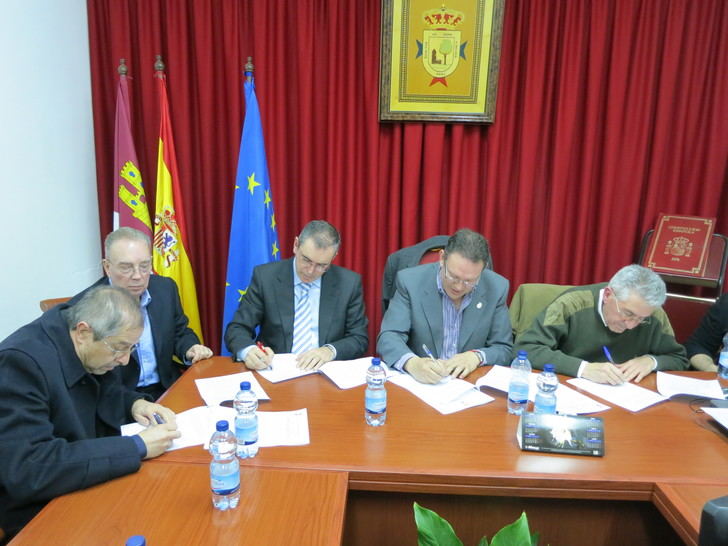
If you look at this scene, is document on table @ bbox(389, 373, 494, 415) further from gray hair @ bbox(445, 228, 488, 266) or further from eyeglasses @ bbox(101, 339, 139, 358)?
eyeglasses @ bbox(101, 339, 139, 358)

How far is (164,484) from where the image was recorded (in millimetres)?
1180

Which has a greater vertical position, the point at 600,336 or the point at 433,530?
the point at 600,336

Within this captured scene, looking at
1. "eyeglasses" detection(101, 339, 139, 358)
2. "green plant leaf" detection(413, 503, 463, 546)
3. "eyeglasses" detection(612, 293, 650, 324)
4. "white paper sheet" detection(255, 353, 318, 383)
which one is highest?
"eyeglasses" detection(101, 339, 139, 358)

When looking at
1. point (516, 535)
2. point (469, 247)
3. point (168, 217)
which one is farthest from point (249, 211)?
point (516, 535)

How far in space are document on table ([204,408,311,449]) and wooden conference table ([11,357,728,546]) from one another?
1.4 inches

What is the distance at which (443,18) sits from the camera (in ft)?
9.80

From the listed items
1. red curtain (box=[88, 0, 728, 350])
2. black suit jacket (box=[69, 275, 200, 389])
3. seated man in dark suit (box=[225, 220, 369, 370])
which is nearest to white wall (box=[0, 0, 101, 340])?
red curtain (box=[88, 0, 728, 350])

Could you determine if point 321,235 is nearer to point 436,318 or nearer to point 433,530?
point 436,318

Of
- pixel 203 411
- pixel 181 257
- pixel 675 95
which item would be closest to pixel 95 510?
pixel 203 411

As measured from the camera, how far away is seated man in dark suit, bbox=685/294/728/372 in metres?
2.40

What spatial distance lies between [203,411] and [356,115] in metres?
2.27

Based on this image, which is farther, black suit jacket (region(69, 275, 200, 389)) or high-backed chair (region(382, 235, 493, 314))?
high-backed chair (region(382, 235, 493, 314))

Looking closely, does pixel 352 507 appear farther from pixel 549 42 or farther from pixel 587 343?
pixel 549 42

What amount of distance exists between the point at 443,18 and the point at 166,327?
246 cm
